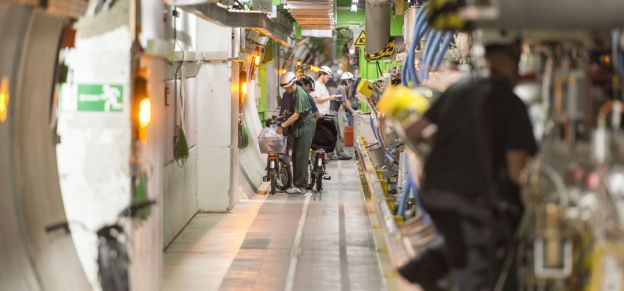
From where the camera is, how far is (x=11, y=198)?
19.6ft

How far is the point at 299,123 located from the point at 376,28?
9.36 feet

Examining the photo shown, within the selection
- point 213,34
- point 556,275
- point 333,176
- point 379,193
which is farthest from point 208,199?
point 556,275

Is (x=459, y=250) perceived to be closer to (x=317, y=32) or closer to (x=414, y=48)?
(x=414, y=48)

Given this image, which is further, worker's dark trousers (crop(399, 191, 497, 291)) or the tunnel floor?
the tunnel floor

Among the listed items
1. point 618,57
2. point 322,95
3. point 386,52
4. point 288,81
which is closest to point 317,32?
point 322,95

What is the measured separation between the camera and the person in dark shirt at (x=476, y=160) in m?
4.29

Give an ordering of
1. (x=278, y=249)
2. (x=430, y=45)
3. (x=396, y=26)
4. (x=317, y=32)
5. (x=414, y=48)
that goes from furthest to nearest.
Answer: (x=317, y=32) < (x=396, y=26) < (x=278, y=249) < (x=414, y=48) < (x=430, y=45)

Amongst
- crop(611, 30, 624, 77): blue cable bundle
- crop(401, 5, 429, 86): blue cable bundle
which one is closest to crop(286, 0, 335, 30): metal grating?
crop(401, 5, 429, 86): blue cable bundle

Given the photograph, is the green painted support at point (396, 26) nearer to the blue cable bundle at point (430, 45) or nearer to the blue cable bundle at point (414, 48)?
the blue cable bundle at point (414, 48)

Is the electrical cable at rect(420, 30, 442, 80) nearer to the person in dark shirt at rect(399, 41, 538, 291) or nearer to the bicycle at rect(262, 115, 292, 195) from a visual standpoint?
the person in dark shirt at rect(399, 41, 538, 291)

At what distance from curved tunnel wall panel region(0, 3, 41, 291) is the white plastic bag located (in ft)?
25.1

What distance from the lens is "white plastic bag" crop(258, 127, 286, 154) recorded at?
13633mm

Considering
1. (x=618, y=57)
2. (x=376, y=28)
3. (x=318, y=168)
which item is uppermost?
(x=376, y=28)

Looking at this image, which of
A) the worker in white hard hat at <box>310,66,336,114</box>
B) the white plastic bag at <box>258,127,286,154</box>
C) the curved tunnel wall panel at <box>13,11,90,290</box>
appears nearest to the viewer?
the curved tunnel wall panel at <box>13,11,90,290</box>
